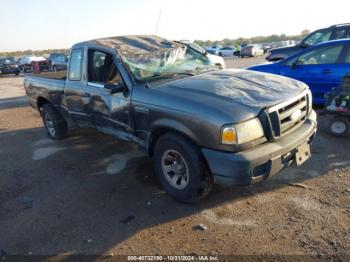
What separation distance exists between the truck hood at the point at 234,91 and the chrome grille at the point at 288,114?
0.23ft

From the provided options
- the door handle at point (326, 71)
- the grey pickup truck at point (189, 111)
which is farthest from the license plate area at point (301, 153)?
the door handle at point (326, 71)

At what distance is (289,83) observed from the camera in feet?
13.5

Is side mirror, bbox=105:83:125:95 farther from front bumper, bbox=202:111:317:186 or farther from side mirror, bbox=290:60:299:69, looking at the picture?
side mirror, bbox=290:60:299:69

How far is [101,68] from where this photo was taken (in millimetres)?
4855

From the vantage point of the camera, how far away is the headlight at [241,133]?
316 centimetres

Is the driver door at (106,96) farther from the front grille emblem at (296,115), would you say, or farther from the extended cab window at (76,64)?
the front grille emblem at (296,115)

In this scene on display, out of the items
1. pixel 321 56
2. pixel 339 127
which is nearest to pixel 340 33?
pixel 321 56

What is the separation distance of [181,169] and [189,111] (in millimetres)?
760

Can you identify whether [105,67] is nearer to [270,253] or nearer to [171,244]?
[171,244]

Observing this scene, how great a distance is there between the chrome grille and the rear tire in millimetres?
4534

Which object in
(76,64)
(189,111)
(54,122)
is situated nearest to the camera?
(189,111)

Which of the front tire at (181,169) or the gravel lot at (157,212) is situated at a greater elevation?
the front tire at (181,169)

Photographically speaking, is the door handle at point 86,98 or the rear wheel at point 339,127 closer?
the door handle at point 86,98

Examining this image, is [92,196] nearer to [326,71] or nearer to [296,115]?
[296,115]
